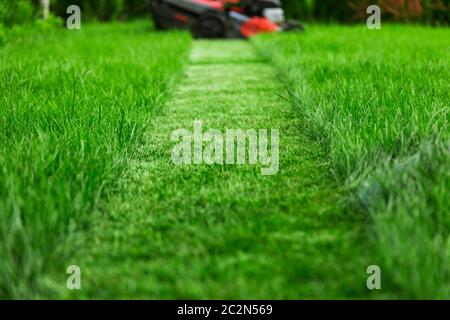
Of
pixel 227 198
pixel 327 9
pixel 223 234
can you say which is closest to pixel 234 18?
pixel 327 9

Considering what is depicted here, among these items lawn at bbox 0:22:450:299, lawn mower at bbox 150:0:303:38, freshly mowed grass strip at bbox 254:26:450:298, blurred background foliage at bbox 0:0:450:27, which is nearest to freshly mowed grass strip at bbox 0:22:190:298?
lawn at bbox 0:22:450:299

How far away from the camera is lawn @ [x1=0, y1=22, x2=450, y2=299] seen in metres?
1.29

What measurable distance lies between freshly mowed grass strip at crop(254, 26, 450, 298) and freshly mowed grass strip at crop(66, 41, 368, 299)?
0.07 metres

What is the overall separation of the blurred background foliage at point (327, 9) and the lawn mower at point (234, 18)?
2209 millimetres

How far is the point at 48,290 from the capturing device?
4.21 ft

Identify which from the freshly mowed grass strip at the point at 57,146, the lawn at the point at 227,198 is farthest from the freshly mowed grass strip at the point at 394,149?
the freshly mowed grass strip at the point at 57,146

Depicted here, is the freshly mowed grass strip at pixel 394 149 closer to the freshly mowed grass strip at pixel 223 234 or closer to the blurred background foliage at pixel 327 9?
the freshly mowed grass strip at pixel 223 234

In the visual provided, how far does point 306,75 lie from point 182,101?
0.86 metres

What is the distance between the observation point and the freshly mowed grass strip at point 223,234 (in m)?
1.28

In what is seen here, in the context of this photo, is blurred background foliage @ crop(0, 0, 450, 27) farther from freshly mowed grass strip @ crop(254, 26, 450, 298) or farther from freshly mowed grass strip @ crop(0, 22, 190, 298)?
freshly mowed grass strip @ crop(254, 26, 450, 298)

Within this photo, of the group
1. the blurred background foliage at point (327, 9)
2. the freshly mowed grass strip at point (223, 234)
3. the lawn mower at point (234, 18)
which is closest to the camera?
the freshly mowed grass strip at point (223, 234)

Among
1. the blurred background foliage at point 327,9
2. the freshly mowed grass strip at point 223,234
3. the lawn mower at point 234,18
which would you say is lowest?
the freshly mowed grass strip at point 223,234
